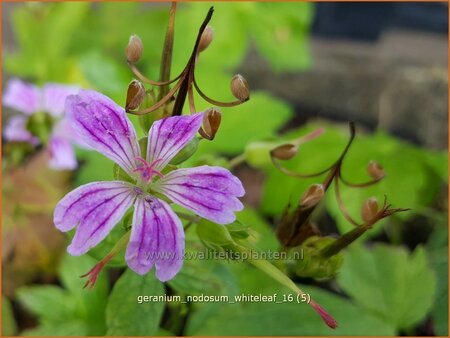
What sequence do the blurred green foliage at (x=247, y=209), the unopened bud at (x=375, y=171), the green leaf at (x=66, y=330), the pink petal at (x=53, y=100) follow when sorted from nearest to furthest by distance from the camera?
1. the unopened bud at (x=375, y=171)
2. the blurred green foliage at (x=247, y=209)
3. the green leaf at (x=66, y=330)
4. the pink petal at (x=53, y=100)

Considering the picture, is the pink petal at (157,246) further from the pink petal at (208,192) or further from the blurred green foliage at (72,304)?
the blurred green foliage at (72,304)

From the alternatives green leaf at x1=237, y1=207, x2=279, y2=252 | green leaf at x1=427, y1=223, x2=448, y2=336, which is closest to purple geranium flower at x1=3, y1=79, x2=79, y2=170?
green leaf at x1=237, y1=207, x2=279, y2=252

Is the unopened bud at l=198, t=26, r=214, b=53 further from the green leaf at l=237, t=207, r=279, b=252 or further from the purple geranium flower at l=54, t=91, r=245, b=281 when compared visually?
the green leaf at l=237, t=207, r=279, b=252

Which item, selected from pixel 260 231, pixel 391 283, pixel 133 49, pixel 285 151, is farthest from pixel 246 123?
pixel 133 49

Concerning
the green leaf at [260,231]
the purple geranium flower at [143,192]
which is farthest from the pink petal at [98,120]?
the green leaf at [260,231]

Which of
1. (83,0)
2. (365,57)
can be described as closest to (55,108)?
(83,0)
